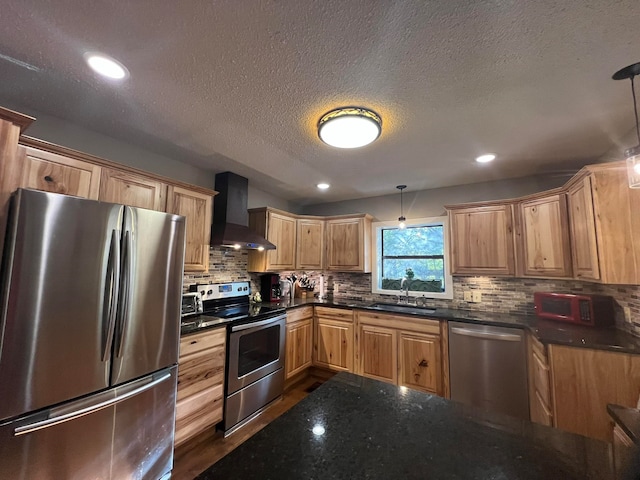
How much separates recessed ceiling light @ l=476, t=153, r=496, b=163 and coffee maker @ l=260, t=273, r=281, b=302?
2.70 meters

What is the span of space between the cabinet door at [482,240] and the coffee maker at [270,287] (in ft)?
7.25

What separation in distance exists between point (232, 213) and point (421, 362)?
2643mm

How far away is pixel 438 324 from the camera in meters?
2.85

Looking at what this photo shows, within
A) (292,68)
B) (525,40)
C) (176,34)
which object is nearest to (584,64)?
(525,40)

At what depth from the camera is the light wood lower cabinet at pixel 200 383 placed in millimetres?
2062

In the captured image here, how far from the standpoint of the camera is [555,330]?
7.15ft

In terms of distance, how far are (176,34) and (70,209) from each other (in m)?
1.05

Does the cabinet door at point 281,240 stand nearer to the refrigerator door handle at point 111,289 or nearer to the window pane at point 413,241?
the window pane at point 413,241

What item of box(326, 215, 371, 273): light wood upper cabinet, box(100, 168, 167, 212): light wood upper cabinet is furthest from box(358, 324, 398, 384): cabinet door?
box(100, 168, 167, 212): light wood upper cabinet

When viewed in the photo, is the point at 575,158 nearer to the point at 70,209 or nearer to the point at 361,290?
the point at 361,290

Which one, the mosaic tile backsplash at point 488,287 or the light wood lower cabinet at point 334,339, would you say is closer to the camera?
the mosaic tile backsplash at point 488,287

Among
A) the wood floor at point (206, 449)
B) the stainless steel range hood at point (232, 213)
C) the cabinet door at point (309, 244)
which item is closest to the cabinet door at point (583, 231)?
the wood floor at point (206, 449)

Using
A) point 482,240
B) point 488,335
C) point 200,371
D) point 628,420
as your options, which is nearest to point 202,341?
point 200,371

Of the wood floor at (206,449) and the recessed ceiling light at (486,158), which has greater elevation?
the recessed ceiling light at (486,158)
